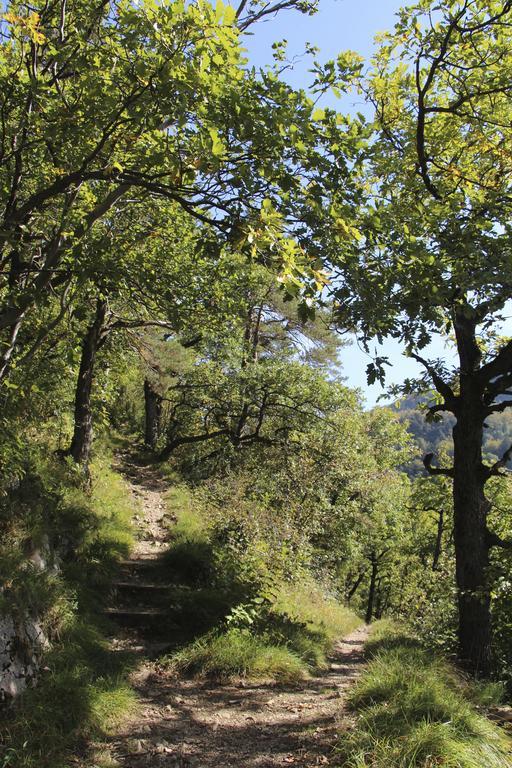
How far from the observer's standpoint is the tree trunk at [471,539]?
760 centimetres

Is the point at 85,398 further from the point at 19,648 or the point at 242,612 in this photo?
the point at 19,648

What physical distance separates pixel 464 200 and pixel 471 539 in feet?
16.6

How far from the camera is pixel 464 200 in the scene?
24.3 feet

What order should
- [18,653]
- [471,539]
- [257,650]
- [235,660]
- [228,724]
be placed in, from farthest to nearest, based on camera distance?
[471,539] → [257,650] → [235,660] → [228,724] → [18,653]

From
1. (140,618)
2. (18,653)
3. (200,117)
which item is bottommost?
(140,618)

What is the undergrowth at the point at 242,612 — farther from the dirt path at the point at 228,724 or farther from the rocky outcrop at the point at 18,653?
the rocky outcrop at the point at 18,653

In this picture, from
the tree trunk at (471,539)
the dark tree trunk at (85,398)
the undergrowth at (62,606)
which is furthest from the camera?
the dark tree trunk at (85,398)

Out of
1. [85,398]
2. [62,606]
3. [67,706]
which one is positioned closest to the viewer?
[67,706]

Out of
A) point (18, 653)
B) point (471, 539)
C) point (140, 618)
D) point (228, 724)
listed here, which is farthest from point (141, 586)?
point (471, 539)

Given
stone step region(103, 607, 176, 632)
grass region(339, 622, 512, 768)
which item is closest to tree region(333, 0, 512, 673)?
grass region(339, 622, 512, 768)

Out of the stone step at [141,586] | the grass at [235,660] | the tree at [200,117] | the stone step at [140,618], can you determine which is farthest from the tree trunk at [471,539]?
the tree at [200,117]

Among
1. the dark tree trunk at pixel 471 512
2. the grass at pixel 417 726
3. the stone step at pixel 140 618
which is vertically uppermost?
the dark tree trunk at pixel 471 512

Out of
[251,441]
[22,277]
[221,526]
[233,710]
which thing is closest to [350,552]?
[251,441]

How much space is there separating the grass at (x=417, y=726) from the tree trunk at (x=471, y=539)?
2.18m
